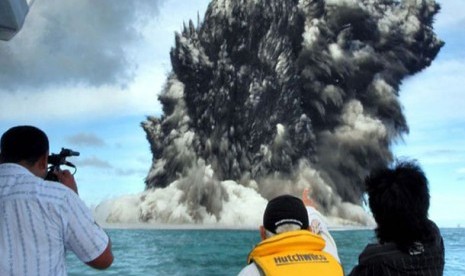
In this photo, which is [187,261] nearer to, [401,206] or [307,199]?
[307,199]

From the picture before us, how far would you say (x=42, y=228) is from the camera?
237 cm

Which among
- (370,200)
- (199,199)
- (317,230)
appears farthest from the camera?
(199,199)

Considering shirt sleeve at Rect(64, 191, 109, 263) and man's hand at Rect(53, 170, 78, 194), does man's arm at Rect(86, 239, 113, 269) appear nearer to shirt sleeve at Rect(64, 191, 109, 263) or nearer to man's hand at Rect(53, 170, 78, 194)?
shirt sleeve at Rect(64, 191, 109, 263)

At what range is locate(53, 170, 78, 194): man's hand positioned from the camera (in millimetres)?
2533

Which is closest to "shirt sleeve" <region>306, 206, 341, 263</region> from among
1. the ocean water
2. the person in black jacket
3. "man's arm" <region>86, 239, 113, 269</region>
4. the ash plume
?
the person in black jacket

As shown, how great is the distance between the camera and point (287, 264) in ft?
7.01

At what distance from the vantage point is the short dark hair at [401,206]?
2.35 metres

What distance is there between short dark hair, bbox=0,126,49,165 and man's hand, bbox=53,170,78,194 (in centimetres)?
11

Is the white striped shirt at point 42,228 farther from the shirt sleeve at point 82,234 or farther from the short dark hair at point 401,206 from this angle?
the short dark hair at point 401,206

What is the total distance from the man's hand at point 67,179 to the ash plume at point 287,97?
61229 millimetres

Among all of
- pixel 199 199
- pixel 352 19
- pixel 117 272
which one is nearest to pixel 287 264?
pixel 117 272

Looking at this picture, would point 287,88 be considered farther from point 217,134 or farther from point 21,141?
point 21,141

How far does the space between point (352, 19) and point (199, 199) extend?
25.1 meters

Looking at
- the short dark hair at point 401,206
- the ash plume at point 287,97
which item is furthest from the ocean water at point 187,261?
the ash plume at point 287,97
